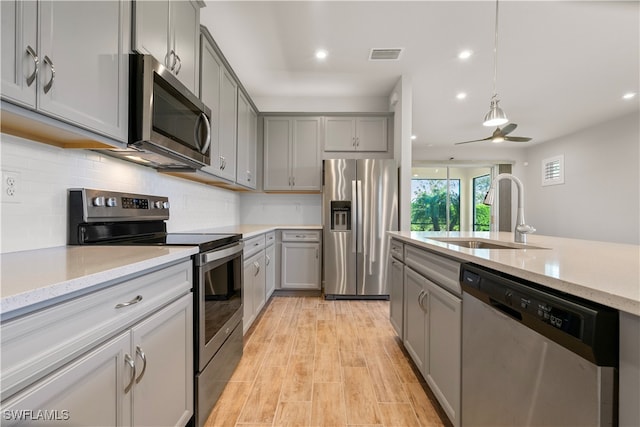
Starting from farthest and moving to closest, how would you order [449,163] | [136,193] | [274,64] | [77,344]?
1. [449,163]
2. [274,64]
3. [136,193]
4. [77,344]

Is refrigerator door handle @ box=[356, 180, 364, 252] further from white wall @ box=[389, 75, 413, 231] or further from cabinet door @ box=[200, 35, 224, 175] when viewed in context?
cabinet door @ box=[200, 35, 224, 175]

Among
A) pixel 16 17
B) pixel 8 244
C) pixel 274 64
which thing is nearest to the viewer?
pixel 16 17

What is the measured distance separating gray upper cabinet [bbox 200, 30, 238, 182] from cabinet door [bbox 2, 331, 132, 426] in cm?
153

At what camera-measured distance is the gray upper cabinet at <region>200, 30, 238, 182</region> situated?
7.01 feet

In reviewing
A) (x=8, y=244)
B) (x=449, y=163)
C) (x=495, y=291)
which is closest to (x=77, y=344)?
(x=8, y=244)

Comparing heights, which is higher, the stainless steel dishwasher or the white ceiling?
the white ceiling

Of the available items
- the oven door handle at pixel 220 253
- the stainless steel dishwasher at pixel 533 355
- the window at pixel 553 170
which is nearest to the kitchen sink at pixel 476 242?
the stainless steel dishwasher at pixel 533 355

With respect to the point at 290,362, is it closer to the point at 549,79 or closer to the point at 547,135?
the point at 549,79

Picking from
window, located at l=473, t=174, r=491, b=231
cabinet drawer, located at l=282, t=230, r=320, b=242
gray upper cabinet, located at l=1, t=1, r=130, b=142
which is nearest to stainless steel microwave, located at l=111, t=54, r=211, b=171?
gray upper cabinet, located at l=1, t=1, r=130, b=142

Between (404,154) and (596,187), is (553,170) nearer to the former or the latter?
(596,187)

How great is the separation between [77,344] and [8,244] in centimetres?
73

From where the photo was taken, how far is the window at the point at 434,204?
7.39m

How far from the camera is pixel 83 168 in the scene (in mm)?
1430

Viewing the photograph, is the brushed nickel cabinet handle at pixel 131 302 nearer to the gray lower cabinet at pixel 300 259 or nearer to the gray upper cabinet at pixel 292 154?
the gray lower cabinet at pixel 300 259
